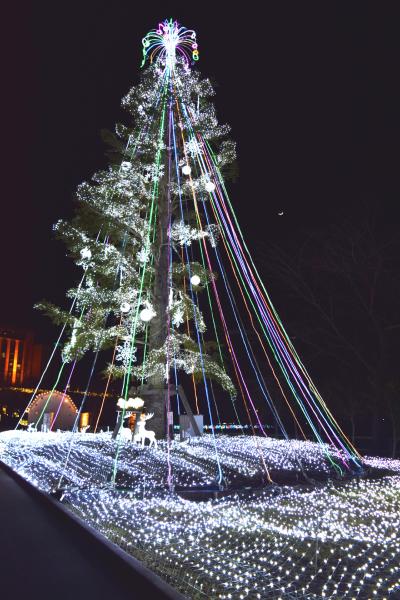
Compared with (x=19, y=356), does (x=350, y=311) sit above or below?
below

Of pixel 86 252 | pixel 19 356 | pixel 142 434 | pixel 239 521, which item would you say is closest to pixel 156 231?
pixel 86 252

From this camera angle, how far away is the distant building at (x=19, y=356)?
2265 inches

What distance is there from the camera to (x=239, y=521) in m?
6.16

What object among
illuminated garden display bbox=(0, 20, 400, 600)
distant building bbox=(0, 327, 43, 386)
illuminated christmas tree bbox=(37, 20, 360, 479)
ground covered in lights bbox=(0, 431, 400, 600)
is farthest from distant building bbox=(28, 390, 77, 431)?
distant building bbox=(0, 327, 43, 386)

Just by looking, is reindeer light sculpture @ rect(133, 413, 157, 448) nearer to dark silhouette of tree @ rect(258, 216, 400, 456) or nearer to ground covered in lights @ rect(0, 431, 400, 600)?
ground covered in lights @ rect(0, 431, 400, 600)

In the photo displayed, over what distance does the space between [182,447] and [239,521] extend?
6.08 meters

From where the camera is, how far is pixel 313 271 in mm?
22812

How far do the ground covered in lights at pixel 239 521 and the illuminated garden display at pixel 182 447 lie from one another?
→ 21mm

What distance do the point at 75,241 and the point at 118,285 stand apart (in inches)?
61.5

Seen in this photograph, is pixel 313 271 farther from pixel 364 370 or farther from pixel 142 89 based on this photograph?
pixel 142 89

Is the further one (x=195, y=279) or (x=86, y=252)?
(x=86, y=252)

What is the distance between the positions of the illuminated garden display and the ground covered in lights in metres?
0.02

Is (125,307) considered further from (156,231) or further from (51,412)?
(51,412)

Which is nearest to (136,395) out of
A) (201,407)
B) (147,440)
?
(147,440)
